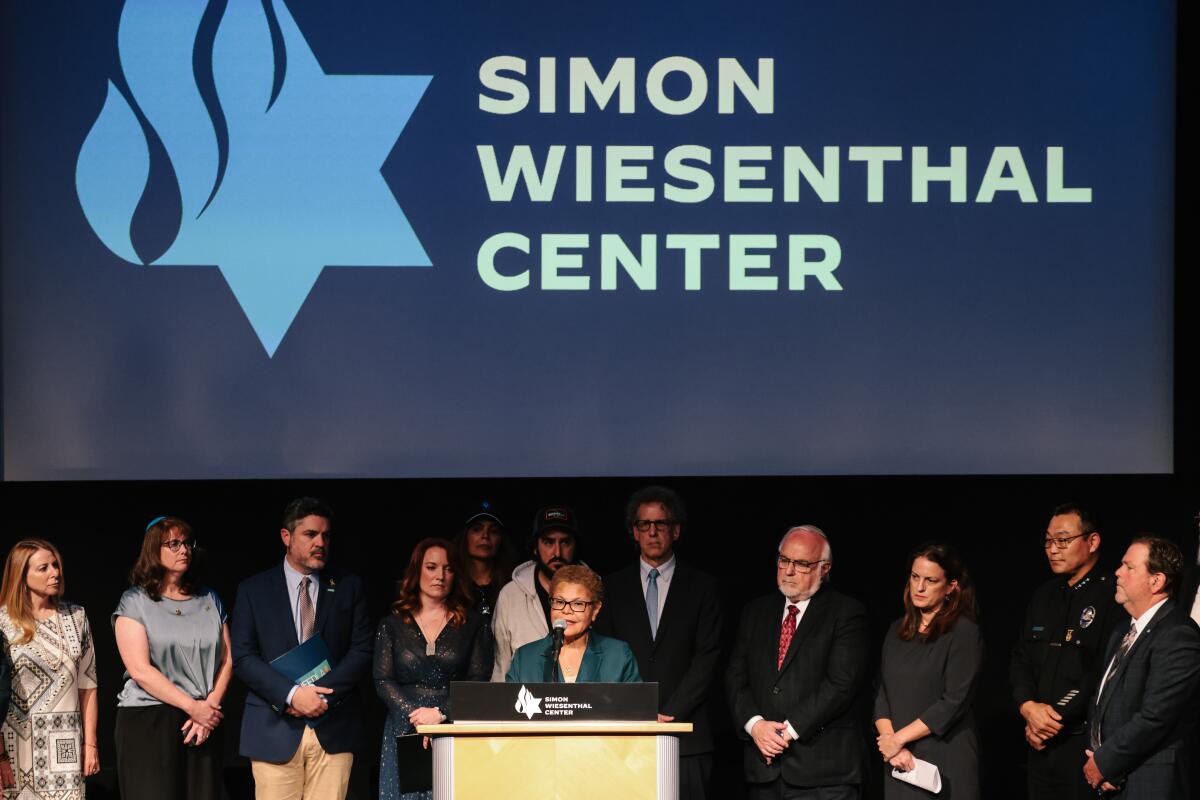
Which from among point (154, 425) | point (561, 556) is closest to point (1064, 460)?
point (561, 556)

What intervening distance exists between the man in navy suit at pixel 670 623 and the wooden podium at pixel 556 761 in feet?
4.82

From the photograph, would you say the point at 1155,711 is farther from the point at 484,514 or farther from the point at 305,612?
the point at 305,612

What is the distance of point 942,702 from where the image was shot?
5.33m

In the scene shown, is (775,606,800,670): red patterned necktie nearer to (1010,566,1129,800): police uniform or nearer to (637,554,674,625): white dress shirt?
(637,554,674,625): white dress shirt

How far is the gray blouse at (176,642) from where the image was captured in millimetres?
5633

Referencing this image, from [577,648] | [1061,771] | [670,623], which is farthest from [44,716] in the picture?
[1061,771]

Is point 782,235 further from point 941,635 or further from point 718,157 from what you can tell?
point 941,635

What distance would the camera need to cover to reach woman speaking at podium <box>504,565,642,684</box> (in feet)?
15.0

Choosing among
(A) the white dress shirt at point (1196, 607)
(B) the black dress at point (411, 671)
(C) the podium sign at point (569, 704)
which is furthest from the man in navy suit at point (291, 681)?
(A) the white dress shirt at point (1196, 607)

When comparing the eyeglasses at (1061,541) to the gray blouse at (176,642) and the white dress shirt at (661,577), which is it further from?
the gray blouse at (176,642)

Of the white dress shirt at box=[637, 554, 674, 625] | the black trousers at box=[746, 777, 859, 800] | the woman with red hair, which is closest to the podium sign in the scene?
the woman with red hair

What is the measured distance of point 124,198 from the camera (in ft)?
21.0

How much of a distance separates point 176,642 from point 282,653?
1.28 ft

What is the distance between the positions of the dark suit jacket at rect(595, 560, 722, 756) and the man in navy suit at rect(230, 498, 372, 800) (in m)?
0.96
